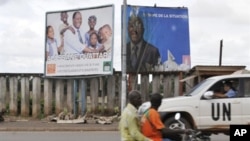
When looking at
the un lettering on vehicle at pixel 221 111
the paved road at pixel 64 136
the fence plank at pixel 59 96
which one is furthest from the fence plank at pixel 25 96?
the un lettering on vehicle at pixel 221 111

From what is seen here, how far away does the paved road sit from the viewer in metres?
17.3

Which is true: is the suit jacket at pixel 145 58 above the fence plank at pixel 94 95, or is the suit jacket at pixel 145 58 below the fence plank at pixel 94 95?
above

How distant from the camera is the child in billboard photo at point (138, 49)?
79.5 feet

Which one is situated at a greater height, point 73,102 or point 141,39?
point 141,39

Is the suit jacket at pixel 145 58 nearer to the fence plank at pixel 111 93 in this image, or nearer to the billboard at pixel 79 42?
the fence plank at pixel 111 93

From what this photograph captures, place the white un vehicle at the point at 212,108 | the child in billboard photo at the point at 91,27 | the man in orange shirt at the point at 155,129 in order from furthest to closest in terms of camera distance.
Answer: the child in billboard photo at the point at 91,27, the white un vehicle at the point at 212,108, the man in orange shirt at the point at 155,129

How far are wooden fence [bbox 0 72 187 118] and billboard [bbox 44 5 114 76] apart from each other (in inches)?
19.8

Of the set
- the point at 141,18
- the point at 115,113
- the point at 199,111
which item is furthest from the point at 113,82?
the point at 199,111

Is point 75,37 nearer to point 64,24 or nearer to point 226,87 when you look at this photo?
point 64,24

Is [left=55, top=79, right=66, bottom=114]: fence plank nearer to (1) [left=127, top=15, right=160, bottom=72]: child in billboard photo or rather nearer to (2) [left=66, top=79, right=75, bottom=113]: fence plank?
(2) [left=66, top=79, right=75, bottom=113]: fence plank

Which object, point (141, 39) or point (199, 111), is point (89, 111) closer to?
point (141, 39)

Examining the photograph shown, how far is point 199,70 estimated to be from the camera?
22609 millimetres

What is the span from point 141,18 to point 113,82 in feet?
9.62

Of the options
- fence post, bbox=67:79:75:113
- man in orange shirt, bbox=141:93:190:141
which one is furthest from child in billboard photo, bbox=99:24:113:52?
man in orange shirt, bbox=141:93:190:141
